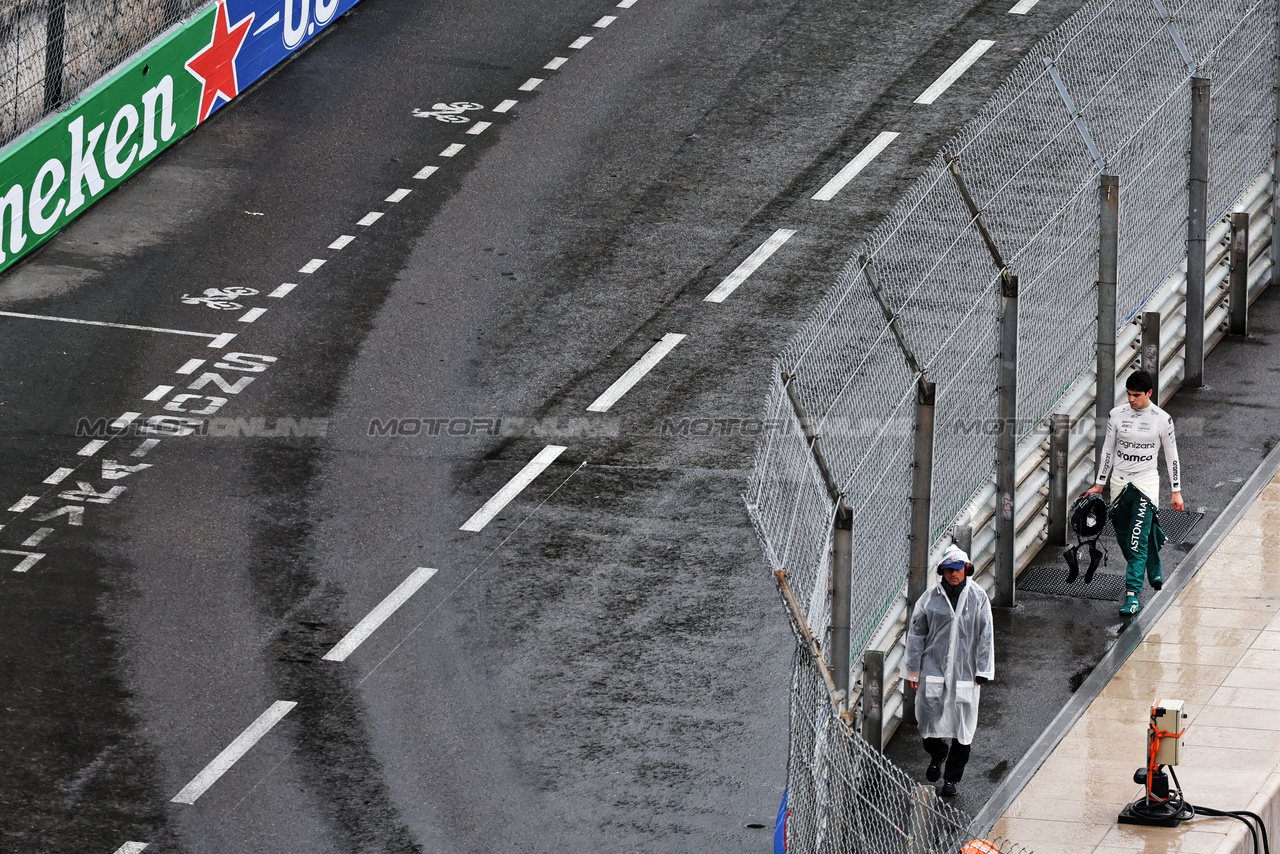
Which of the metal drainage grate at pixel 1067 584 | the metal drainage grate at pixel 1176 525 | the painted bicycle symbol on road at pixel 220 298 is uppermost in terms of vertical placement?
the metal drainage grate at pixel 1176 525

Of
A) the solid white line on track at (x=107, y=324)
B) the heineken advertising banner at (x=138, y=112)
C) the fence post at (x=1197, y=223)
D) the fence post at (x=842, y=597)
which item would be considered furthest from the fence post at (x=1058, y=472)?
the heineken advertising banner at (x=138, y=112)

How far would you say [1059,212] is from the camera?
16891 millimetres

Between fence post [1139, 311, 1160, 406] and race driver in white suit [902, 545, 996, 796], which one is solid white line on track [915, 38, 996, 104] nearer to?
fence post [1139, 311, 1160, 406]

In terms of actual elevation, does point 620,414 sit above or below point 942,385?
below

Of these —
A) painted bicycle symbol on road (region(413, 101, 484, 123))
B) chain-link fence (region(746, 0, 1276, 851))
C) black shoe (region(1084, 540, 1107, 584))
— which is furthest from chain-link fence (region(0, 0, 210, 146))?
black shoe (region(1084, 540, 1107, 584))

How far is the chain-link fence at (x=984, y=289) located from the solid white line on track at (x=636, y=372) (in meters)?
1.81

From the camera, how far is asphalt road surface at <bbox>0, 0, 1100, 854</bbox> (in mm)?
14547

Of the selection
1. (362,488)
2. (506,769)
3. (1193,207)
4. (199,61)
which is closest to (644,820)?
(506,769)

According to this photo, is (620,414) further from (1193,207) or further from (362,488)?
(1193,207)

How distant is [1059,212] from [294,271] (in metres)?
7.13

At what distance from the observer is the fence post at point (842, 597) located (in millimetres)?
12852

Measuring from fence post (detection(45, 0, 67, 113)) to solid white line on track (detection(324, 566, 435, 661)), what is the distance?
7.15 meters

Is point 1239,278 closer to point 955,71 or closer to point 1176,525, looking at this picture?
point 1176,525

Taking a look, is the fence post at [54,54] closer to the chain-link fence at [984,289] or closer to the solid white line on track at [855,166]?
the solid white line on track at [855,166]
